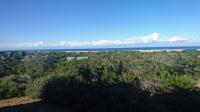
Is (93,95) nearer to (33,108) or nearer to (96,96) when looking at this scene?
(96,96)

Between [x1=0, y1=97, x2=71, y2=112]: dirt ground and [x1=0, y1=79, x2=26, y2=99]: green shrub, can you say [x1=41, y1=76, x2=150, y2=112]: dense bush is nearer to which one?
[x1=0, y1=97, x2=71, y2=112]: dirt ground

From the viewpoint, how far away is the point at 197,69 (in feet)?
159

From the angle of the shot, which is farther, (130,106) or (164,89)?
(164,89)

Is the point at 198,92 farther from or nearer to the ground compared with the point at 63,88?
nearer to the ground

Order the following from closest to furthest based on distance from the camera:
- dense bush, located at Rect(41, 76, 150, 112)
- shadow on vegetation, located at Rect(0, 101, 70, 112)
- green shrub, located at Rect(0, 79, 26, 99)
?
dense bush, located at Rect(41, 76, 150, 112) < shadow on vegetation, located at Rect(0, 101, 70, 112) < green shrub, located at Rect(0, 79, 26, 99)

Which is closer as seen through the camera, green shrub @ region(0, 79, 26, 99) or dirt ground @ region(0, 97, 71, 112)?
dirt ground @ region(0, 97, 71, 112)

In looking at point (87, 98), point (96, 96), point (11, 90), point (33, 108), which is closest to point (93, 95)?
point (96, 96)

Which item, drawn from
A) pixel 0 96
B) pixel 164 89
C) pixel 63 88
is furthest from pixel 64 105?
pixel 164 89

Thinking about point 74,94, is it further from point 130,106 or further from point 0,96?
point 0,96

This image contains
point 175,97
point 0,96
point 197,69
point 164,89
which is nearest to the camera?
point 0,96

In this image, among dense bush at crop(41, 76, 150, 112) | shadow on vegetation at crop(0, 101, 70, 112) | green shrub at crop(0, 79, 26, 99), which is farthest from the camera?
green shrub at crop(0, 79, 26, 99)

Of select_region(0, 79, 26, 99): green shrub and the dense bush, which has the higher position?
the dense bush

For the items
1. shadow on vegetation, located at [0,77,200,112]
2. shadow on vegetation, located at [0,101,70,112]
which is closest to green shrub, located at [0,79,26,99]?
shadow on vegetation, located at [0,77,200,112]

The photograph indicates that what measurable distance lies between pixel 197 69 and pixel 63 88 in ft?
129
